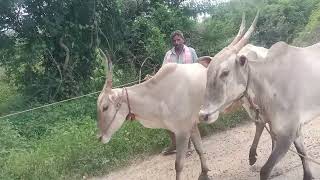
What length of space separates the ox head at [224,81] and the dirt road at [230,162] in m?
1.54

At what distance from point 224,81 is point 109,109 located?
1630mm

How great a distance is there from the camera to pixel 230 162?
6973 millimetres

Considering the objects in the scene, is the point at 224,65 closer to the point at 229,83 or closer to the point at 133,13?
the point at 229,83

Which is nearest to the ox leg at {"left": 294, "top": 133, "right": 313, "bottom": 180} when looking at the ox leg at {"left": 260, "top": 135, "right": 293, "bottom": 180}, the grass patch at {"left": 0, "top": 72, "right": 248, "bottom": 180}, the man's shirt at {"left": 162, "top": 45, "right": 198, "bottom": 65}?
the ox leg at {"left": 260, "top": 135, "right": 293, "bottom": 180}

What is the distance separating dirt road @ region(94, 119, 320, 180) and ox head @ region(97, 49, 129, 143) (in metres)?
1.19

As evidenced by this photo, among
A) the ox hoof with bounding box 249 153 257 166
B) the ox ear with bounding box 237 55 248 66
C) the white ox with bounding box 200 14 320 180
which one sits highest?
the ox ear with bounding box 237 55 248 66

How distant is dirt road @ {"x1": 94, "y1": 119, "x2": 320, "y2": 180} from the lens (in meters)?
6.30

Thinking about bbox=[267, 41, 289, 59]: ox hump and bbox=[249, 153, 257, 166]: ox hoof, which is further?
bbox=[249, 153, 257, 166]: ox hoof

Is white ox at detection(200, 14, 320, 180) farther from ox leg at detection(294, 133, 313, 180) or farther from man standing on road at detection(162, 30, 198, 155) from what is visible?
man standing on road at detection(162, 30, 198, 155)

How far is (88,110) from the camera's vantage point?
31.7 ft

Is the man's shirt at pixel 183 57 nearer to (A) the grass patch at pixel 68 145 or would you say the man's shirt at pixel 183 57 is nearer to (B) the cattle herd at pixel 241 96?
(B) the cattle herd at pixel 241 96

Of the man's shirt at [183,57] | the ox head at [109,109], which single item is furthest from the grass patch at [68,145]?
the ox head at [109,109]

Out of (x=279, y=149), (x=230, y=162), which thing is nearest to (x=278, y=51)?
(x=279, y=149)

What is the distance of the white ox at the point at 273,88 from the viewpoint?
484 centimetres
